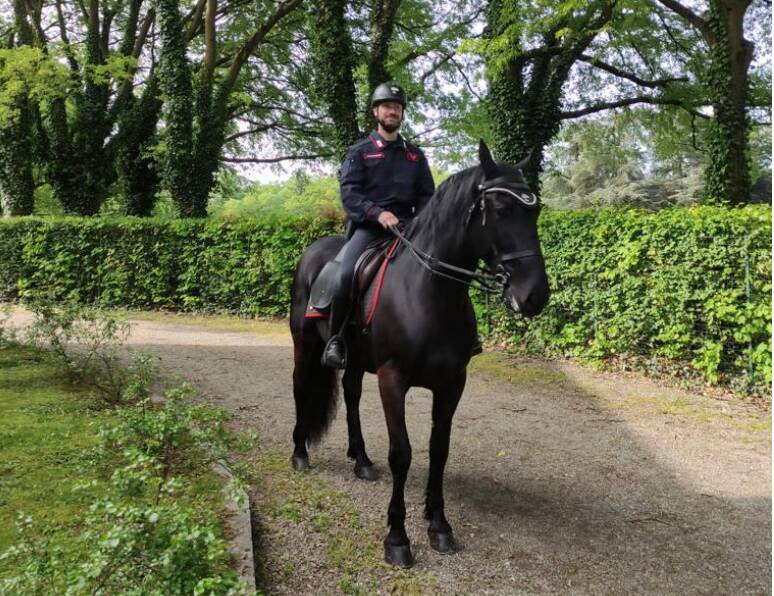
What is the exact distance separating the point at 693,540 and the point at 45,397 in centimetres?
643

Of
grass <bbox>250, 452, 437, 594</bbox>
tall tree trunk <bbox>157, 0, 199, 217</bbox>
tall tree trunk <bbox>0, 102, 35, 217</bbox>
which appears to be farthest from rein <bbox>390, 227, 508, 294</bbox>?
tall tree trunk <bbox>0, 102, 35, 217</bbox>

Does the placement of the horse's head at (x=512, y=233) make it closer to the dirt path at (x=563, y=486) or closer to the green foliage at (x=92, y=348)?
the dirt path at (x=563, y=486)

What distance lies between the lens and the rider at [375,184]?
4109 mm

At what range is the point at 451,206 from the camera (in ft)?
11.5

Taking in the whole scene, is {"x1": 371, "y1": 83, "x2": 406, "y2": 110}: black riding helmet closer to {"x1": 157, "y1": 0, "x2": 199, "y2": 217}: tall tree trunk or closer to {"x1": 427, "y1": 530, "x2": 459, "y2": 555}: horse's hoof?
{"x1": 427, "y1": 530, "x2": 459, "y2": 555}: horse's hoof

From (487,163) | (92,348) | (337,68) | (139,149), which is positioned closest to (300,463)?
(487,163)

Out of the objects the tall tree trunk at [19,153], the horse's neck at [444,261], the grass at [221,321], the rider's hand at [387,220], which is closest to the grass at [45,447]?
the horse's neck at [444,261]

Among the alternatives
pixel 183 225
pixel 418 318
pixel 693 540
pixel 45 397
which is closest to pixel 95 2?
pixel 183 225

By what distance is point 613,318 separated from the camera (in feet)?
28.0

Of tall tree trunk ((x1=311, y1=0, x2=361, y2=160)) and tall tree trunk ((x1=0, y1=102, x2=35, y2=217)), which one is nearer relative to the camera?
tall tree trunk ((x1=311, y1=0, x2=361, y2=160))

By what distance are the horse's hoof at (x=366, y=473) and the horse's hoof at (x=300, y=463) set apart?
0.46 m

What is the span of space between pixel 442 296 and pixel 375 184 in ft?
3.98

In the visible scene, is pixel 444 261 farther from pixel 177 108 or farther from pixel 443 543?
pixel 177 108

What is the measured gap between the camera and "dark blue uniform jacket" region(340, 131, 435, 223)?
13.8 ft
